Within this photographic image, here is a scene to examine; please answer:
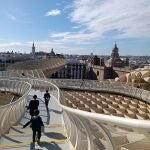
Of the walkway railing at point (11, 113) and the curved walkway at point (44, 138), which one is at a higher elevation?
the walkway railing at point (11, 113)

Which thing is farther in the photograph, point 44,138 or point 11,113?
point 11,113

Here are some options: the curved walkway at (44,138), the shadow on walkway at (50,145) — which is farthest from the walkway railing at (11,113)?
the shadow on walkway at (50,145)

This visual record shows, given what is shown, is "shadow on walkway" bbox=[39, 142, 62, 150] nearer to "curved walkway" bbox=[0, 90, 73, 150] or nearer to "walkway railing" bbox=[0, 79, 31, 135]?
"curved walkway" bbox=[0, 90, 73, 150]

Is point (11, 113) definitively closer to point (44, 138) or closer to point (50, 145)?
point (44, 138)

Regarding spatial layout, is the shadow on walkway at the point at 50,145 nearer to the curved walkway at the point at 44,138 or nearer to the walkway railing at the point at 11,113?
the curved walkway at the point at 44,138

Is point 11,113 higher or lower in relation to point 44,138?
higher

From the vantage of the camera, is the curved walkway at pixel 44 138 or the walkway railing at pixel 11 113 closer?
the curved walkway at pixel 44 138

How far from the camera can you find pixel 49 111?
13.5 meters

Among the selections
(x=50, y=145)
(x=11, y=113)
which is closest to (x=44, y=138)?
(x=50, y=145)

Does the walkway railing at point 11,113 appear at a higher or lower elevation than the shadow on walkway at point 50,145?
higher

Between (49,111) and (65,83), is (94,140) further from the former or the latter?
(65,83)

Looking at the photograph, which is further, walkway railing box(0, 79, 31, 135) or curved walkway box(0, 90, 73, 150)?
walkway railing box(0, 79, 31, 135)

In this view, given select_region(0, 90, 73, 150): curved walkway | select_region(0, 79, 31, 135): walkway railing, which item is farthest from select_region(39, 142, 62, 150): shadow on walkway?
select_region(0, 79, 31, 135): walkway railing

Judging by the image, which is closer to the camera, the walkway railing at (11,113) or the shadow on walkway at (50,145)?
the shadow on walkway at (50,145)
